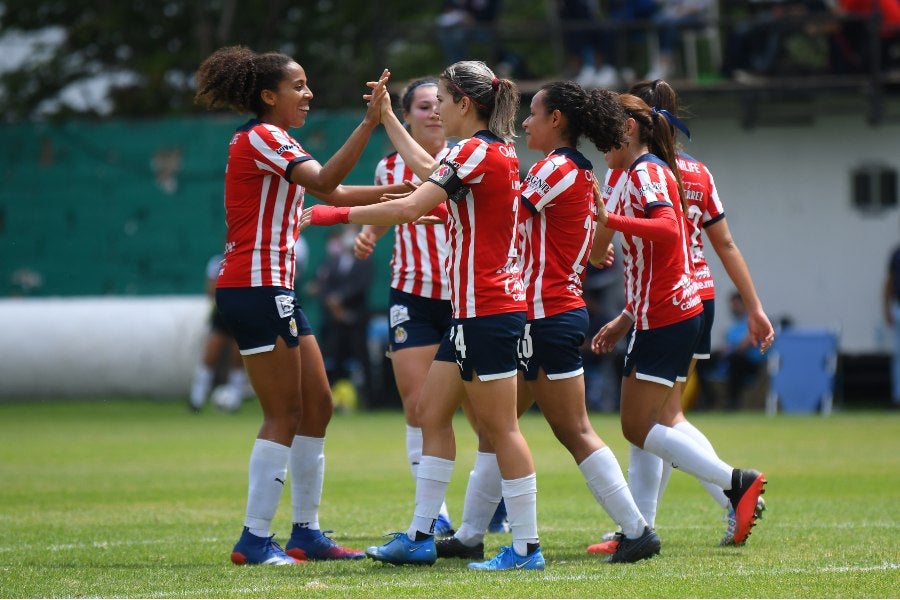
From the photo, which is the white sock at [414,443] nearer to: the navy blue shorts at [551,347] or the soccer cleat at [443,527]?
the soccer cleat at [443,527]

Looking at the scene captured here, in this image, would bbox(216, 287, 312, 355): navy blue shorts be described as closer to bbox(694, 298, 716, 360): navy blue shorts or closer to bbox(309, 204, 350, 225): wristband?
bbox(309, 204, 350, 225): wristband

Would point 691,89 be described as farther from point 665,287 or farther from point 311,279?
point 665,287

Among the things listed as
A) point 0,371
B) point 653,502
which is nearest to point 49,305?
point 0,371

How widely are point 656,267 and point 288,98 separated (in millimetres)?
2055

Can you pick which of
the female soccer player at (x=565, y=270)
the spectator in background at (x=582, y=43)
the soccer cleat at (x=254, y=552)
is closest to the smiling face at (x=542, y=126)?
the female soccer player at (x=565, y=270)

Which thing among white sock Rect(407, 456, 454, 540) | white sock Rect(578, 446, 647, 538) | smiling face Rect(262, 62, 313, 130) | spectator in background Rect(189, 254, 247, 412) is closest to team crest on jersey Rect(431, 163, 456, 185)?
smiling face Rect(262, 62, 313, 130)

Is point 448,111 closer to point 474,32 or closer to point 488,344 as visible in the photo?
point 488,344

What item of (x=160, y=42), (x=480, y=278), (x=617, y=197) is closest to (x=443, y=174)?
(x=480, y=278)

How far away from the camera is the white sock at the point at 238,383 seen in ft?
65.8

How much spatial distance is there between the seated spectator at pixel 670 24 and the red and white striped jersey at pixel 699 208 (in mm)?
12672

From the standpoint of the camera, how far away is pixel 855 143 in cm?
2069

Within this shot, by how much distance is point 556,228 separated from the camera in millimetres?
6891

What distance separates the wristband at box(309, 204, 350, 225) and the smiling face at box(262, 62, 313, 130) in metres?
0.73

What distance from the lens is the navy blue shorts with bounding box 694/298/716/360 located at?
305 inches
